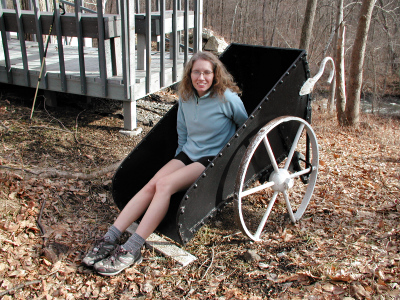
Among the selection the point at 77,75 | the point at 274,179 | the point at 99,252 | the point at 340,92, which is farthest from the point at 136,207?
the point at 340,92

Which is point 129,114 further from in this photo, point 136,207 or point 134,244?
point 134,244

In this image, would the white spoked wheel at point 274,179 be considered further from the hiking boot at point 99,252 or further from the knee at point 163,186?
the hiking boot at point 99,252

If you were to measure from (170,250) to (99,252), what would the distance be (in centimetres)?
54

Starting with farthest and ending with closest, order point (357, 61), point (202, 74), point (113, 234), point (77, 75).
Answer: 1. point (357, 61)
2. point (77, 75)
3. point (202, 74)
4. point (113, 234)

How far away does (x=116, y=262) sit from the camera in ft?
8.32

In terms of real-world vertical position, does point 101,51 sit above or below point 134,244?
above

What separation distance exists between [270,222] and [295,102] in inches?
42.2

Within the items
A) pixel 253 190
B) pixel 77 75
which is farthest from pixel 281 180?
pixel 77 75

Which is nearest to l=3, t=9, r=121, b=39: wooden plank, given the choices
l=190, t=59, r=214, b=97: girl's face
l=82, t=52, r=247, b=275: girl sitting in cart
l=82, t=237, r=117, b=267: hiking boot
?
l=82, t=52, r=247, b=275: girl sitting in cart

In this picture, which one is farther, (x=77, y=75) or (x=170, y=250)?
(x=77, y=75)

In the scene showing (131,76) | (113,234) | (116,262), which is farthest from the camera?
(131,76)

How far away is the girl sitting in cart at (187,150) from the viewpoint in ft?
8.55

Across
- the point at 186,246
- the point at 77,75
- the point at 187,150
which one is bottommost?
the point at 186,246

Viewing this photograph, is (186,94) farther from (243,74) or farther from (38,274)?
(38,274)
